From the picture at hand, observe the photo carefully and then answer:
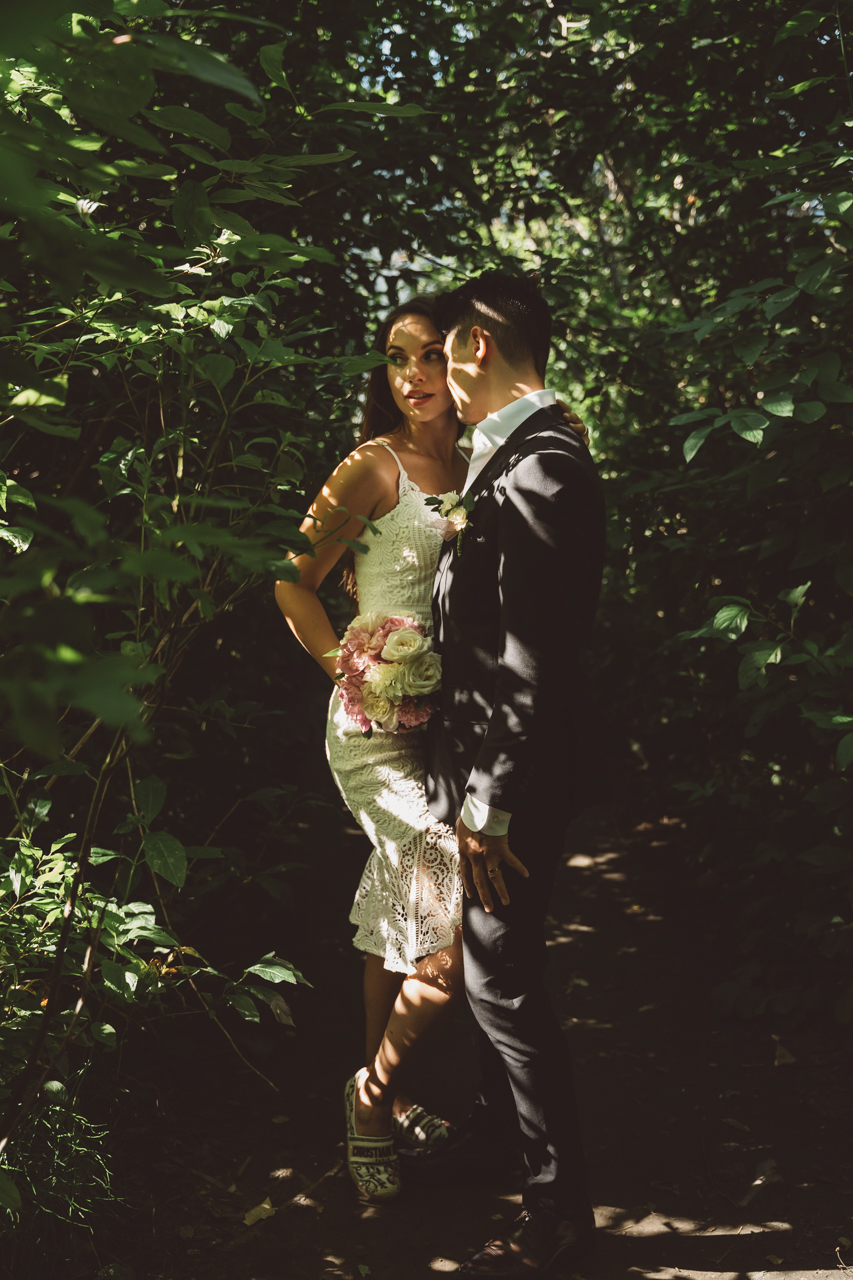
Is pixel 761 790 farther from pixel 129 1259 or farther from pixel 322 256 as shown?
pixel 322 256

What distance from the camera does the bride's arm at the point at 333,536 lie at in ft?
8.32

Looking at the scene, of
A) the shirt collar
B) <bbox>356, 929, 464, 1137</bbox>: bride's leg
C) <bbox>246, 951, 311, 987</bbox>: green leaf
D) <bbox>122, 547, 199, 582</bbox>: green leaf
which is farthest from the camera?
<bbox>356, 929, 464, 1137</bbox>: bride's leg

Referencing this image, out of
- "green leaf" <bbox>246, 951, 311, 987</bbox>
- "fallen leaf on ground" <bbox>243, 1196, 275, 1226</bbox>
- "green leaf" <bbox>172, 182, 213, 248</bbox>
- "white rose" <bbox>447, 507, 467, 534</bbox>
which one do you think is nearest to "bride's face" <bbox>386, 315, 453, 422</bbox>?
"white rose" <bbox>447, 507, 467, 534</bbox>

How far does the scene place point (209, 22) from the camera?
120 inches

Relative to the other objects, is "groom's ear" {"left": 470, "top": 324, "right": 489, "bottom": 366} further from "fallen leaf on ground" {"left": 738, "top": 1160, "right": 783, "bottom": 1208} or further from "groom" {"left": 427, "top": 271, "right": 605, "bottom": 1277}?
"fallen leaf on ground" {"left": 738, "top": 1160, "right": 783, "bottom": 1208}

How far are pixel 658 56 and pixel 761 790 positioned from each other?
291cm

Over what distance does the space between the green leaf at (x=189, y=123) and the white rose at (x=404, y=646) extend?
1.31 meters

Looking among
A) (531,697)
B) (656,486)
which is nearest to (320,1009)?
(531,697)

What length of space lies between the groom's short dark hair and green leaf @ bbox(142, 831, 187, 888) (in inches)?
55.9

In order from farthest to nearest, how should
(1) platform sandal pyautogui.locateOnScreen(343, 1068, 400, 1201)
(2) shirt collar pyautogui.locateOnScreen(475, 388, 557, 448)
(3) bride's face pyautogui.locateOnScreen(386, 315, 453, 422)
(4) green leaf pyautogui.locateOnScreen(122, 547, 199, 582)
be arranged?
(3) bride's face pyautogui.locateOnScreen(386, 315, 453, 422), (1) platform sandal pyautogui.locateOnScreen(343, 1068, 400, 1201), (2) shirt collar pyautogui.locateOnScreen(475, 388, 557, 448), (4) green leaf pyautogui.locateOnScreen(122, 547, 199, 582)

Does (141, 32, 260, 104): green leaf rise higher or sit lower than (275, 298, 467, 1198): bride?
higher

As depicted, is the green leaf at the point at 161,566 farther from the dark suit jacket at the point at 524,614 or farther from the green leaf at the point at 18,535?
the dark suit jacket at the point at 524,614

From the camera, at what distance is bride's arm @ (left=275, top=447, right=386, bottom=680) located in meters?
2.54

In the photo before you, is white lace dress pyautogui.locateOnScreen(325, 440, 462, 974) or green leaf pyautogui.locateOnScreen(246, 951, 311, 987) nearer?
green leaf pyautogui.locateOnScreen(246, 951, 311, 987)
